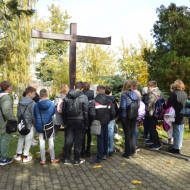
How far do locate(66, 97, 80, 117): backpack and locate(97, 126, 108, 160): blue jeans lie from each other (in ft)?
2.46

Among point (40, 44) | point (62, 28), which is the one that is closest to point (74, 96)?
point (40, 44)

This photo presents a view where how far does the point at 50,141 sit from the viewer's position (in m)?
4.78

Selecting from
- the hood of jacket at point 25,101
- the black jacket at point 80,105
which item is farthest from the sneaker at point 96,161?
the hood of jacket at point 25,101

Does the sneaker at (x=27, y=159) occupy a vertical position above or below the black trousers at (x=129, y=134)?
below

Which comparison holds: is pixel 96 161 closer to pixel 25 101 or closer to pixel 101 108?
pixel 101 108

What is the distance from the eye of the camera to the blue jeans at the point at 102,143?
479cm

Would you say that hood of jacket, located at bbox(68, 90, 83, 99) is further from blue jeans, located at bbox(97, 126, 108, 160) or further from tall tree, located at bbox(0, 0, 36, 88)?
tall tree, located at bbox(0, 0, 36, 88)

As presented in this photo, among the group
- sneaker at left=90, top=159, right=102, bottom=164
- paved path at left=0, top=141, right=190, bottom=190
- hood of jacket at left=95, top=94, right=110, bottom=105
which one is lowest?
paved path at left=0, top=141, right=190, bottom=190

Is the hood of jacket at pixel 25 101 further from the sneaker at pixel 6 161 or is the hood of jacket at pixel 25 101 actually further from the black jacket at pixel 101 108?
the black jacket at pixel 101 108

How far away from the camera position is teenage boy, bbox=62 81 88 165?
14.9 feet

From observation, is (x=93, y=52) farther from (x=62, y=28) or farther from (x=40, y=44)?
(x=62, y=28)

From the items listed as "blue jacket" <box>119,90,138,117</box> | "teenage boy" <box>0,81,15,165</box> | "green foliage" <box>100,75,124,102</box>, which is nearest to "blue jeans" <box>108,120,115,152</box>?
"blue jacket" <box>119,90,138,117</box>

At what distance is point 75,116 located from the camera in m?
4.57

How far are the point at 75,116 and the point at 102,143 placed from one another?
2.92 ft
